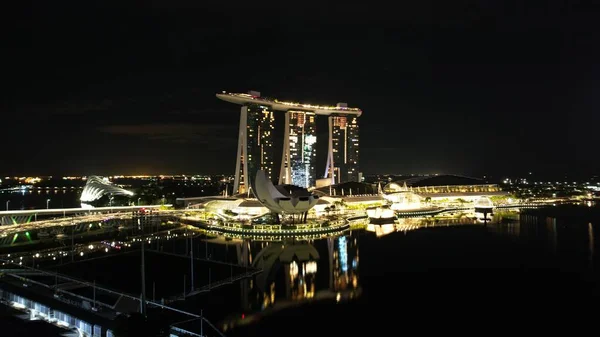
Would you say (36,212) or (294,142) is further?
(294,142)

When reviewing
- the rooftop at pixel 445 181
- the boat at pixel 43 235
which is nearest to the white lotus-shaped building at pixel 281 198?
the boat at pixel 43 235

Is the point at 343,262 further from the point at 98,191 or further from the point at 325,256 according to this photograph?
the point at 98,191

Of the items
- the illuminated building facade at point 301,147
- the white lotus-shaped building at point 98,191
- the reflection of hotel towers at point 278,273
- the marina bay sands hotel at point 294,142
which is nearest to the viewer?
the reflection of hotel towers at point 278,273

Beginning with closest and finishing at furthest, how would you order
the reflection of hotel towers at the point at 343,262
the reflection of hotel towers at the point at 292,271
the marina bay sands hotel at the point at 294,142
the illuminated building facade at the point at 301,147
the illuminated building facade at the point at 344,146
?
1. the reflection of hotel towers at the point at 292,271
2. the reflection of hotel towers at the point at 343,262
3. the marina bay sands hotel at the point at 294,142
4. the illuminated building facade at the point at 301,147
5. the illuminated building facade at the point at 344,146

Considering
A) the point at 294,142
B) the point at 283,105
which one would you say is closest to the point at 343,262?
the point at 283,105

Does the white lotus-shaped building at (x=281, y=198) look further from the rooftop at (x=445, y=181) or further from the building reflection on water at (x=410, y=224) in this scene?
the rooftop at (x=445, y=181)

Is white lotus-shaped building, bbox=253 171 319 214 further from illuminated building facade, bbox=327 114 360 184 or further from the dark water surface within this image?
illuminated building facade, bbox=327 114 360 184
